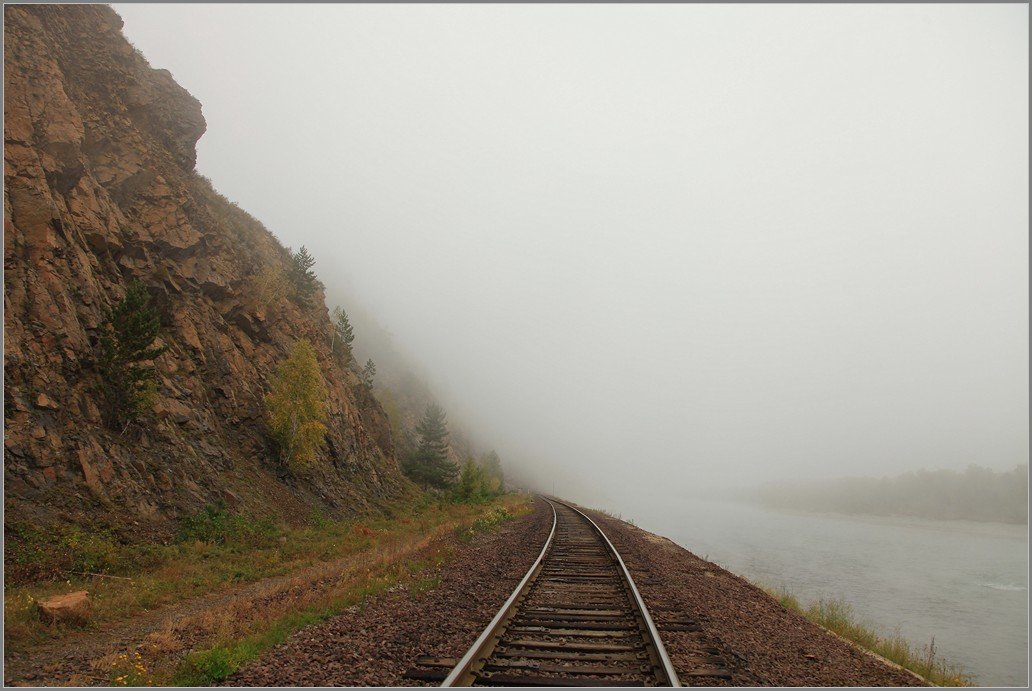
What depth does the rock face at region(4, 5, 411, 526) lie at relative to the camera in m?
13.0

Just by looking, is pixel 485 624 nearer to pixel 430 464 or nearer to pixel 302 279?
pixel 302 279

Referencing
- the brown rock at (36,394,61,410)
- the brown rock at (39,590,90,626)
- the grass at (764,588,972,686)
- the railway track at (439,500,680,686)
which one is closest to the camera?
the railway track at (439,500,680,686)

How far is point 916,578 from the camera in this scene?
24.9m

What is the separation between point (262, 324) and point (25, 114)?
12.5m

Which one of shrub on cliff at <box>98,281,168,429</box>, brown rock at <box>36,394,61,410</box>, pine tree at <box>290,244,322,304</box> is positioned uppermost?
pine tree at <box>290,244,322,304</box>

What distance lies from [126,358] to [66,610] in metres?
9.47

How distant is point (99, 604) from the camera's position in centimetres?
913

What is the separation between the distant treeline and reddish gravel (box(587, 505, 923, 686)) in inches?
3245

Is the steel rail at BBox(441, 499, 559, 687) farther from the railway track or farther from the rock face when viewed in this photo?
the rock face

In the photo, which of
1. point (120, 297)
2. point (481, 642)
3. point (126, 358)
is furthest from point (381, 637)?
point (120, 297)

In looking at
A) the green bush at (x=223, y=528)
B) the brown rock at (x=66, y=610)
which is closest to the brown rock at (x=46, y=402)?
the green bush at (x=223, y=528)

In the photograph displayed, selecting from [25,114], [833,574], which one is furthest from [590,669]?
[833,574]

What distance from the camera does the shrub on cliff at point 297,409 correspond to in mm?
23016

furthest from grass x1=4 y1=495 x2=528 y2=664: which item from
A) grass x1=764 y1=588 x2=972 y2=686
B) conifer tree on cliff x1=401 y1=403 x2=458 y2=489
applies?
conifer tree on cliff x1=401 y1=403 x2=458 y2=489
